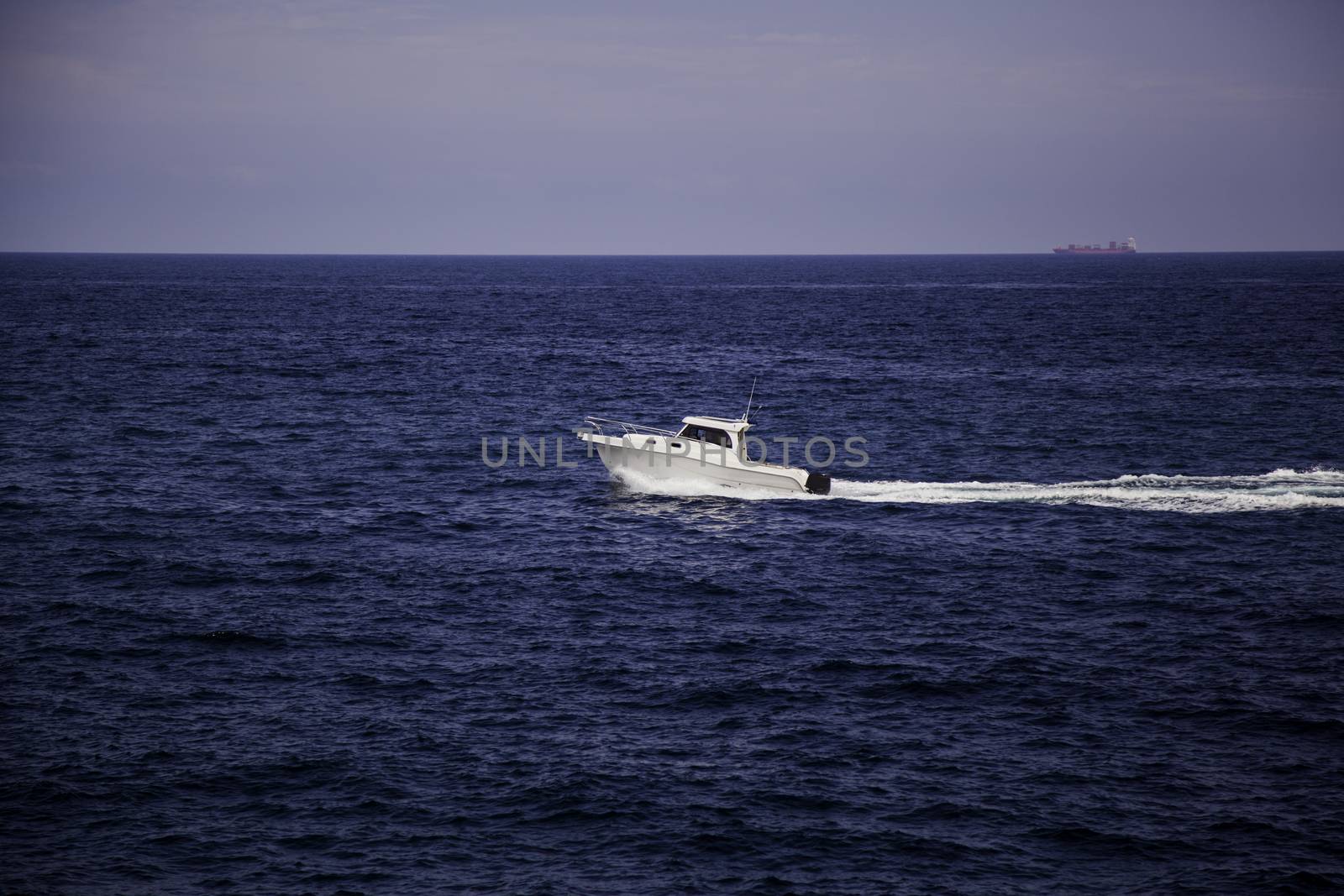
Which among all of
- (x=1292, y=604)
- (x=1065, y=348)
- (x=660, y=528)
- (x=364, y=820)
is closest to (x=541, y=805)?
(x=364, y=820)

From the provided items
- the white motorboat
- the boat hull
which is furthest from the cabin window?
the boat hull

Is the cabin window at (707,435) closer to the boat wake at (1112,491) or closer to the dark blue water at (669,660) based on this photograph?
the boat wake at (1112,491)

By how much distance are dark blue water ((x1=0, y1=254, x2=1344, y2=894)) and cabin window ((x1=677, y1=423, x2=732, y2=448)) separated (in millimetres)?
2772

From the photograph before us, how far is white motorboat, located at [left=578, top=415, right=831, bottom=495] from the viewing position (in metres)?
49.9

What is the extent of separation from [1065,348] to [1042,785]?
294 feet

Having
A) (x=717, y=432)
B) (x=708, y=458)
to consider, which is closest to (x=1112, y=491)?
(x=717, y=432)

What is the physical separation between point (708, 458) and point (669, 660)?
19.1 meters

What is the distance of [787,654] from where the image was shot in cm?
3234

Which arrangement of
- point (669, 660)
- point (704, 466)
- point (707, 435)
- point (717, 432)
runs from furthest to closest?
point (704, 466) < point (707, 435) < point (717, 432) < point (669, 660)

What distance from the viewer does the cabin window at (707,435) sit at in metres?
49.8

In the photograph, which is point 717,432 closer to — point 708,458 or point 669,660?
point 708,458

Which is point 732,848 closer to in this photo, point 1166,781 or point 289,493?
point 1166,781

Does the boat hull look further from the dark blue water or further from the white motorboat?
the dark blue water

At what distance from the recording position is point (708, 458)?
50156 millimetres
